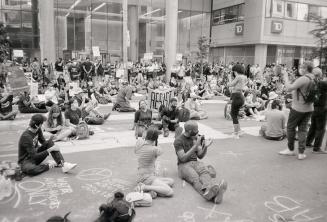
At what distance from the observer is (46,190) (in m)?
5.50

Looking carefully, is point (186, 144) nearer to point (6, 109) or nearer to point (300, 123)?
point (300, 123)

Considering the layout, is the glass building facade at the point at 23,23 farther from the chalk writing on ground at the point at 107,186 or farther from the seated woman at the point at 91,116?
the chalk writing on ground at the point at 107,186

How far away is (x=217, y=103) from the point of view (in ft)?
55.9

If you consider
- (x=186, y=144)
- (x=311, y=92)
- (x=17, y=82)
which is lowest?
(x=186, y=144)

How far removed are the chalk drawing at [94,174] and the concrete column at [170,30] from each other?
21.8 m

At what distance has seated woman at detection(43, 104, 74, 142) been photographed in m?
8.80

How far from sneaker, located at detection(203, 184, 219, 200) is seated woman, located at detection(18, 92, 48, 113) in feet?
30.1

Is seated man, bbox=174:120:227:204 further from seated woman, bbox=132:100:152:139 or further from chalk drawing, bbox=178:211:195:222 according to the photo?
seated woman, bbox=132:100:152:139

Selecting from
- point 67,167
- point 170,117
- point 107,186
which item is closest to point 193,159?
point 107,186

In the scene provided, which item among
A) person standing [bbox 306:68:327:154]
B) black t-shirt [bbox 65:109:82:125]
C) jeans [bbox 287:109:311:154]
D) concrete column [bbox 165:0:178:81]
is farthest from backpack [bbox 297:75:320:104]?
concrete column [bbox 165:0:178:81]

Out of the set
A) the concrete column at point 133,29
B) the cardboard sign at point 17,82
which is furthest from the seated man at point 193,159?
the concrete column at point 133,29

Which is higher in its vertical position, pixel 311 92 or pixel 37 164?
pixel 311 92

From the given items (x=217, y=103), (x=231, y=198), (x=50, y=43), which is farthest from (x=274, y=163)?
(x=50, y=43)

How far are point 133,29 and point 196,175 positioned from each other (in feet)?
93.3
